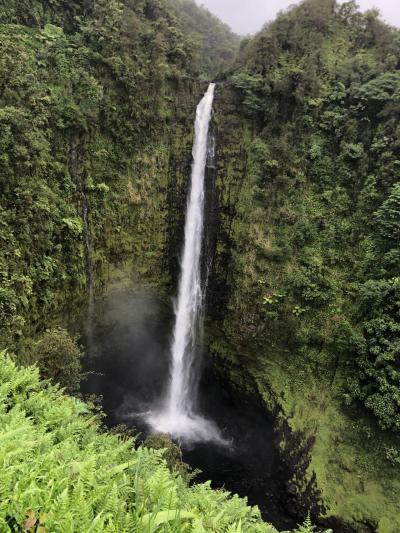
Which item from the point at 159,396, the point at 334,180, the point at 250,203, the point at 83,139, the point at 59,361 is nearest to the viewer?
the point at 59,361

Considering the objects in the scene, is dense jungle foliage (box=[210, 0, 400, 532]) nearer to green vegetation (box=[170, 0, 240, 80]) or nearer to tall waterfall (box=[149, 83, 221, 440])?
tall waterfall (box=[149, 83, 221, 440])

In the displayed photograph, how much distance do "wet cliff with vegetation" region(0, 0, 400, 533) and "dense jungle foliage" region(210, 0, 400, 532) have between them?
0.08 meters

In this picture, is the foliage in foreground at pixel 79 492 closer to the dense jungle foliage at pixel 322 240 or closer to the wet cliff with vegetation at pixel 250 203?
the wet cliff with vegetation at pixel 250 203

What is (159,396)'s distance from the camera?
18656 mm

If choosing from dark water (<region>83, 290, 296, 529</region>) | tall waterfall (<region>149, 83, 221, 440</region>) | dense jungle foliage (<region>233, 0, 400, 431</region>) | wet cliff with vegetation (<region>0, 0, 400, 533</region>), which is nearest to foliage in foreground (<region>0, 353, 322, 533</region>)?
wet cliff with vegetation (<region>0, 0, 400, 533</region>)

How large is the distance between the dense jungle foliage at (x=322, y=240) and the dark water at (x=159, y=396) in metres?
1.51

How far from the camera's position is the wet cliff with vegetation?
1333 centimetres

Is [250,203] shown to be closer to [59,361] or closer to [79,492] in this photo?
[59,361]

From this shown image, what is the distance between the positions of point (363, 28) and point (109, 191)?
16.1m

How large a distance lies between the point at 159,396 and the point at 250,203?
10.8m

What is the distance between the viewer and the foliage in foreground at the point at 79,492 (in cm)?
239

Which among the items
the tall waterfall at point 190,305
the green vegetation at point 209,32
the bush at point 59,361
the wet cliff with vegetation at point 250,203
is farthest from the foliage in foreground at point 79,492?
the green vegetation at point 209,32

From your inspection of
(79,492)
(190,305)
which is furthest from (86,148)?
(79,492)

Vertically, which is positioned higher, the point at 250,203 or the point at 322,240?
the point at 250,203
